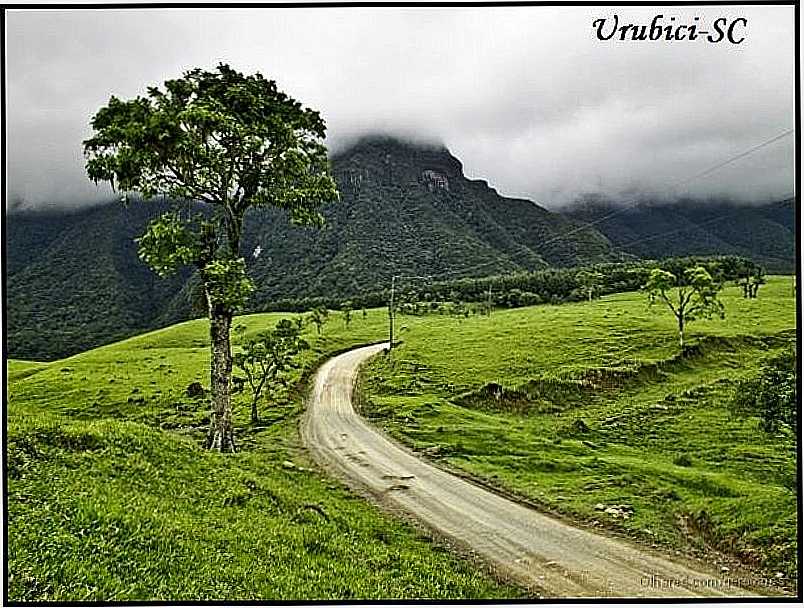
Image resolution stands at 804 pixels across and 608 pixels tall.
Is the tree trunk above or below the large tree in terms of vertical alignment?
below

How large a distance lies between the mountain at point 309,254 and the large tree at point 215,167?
17780 millimetres

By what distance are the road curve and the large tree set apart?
478 cm

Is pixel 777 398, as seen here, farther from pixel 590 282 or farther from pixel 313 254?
pixel 590 282

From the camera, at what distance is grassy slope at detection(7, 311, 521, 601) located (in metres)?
7.04

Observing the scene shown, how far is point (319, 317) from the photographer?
55469 mm

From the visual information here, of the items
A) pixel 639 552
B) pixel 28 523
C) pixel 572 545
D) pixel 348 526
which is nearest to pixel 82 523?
pixel 28 523

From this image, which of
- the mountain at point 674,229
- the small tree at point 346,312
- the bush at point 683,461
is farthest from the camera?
the mountain at point 674,229

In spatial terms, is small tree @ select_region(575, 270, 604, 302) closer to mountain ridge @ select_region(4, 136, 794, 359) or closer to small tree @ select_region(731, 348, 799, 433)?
mountain ridge @ select_region(4, 136, 794, 359)

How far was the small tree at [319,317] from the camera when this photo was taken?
54.2 meters

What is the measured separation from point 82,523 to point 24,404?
84.4ft

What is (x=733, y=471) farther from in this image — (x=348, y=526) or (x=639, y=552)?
(x=348, y=526)

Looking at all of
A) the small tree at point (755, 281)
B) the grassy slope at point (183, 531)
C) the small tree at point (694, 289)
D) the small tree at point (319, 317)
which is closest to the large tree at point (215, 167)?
the grassy slope at point (183, 531)

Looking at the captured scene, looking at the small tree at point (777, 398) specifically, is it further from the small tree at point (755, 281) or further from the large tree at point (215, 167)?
the small tree at point (755, 281)

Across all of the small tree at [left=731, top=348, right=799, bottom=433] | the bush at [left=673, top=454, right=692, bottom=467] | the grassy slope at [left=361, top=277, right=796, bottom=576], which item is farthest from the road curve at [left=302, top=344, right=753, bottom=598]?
the bush at [left=673, top=454, right=692, bottom=467]
